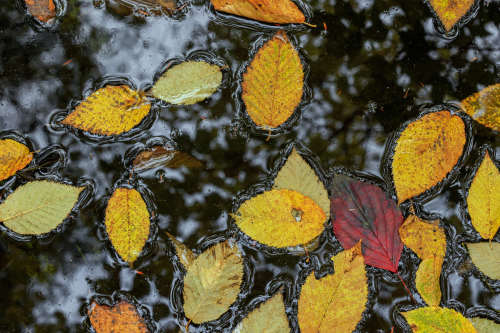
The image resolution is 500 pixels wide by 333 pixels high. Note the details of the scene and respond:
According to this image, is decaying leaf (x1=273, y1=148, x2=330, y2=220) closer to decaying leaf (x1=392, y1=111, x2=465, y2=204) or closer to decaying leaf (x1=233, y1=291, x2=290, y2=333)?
decaying leaf (x1=392, y1=111, x2=465, y2=204)

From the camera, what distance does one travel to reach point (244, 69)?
1.52 m

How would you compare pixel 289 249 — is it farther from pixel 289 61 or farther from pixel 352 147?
pixel 289 61

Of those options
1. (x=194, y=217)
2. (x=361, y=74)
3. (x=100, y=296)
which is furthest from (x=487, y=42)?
(x=100, y=296)

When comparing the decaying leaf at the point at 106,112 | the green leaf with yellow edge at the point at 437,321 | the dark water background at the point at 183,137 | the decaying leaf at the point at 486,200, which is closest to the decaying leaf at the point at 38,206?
the dark water background at the point at 183,137

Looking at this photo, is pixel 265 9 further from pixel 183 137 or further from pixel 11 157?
pixel 11 157

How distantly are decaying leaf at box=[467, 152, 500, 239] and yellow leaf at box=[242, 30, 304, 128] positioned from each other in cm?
98

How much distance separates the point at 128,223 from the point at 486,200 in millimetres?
1749

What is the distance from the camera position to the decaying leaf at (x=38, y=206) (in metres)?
1.48

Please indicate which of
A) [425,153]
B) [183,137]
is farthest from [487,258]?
[183,137]

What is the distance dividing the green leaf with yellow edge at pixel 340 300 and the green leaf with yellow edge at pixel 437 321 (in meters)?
0.28

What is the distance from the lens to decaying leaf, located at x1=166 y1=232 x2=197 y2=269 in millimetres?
1510

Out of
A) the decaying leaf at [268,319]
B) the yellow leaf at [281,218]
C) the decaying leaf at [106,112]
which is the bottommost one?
the decaying leaf at [268,319]

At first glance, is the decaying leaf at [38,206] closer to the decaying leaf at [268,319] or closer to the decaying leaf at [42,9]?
the decaying leaf at [42,9]

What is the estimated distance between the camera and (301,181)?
4.83ft
